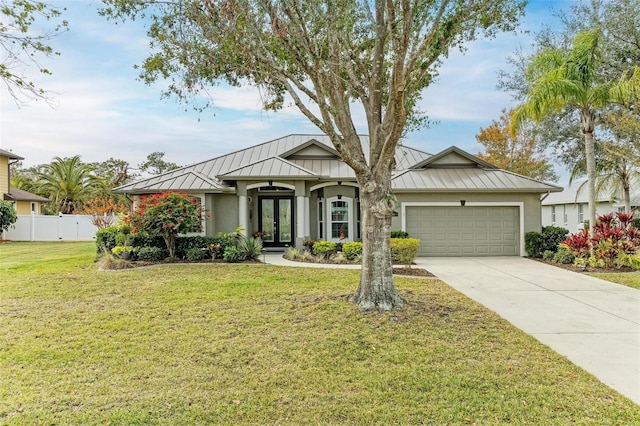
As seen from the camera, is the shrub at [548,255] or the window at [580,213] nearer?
the shrub at [548,255]

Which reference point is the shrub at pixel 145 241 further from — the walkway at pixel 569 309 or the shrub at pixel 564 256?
the shrub at pixel 564 256

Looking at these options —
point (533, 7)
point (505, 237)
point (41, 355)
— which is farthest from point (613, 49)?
point (41, 355)

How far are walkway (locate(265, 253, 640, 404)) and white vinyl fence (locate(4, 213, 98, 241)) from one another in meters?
18.3

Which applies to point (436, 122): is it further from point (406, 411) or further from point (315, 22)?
point (406, 411)

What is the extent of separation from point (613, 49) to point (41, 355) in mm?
21709

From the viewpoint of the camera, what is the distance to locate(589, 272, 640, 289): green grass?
32.4ft

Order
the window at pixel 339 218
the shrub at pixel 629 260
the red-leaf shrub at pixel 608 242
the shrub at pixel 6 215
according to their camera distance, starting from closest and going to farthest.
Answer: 1. the shrub at pixel 629 260
2. the red-leaf shrub at pixel 608 242
3. the window at pixel 339 218
4. the shrub at pixel 6 215

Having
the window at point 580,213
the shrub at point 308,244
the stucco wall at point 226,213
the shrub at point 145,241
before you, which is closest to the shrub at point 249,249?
the shrub at point 308,244

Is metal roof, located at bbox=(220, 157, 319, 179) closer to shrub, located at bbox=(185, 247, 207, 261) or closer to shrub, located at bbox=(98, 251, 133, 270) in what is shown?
shrub, located at bbox=(185, 247, 207, 261)

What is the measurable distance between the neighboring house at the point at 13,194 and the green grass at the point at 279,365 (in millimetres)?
21310

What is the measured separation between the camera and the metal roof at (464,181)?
1536 centimetres

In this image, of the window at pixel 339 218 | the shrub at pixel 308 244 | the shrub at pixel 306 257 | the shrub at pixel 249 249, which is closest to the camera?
the shrub at pixel 249 249

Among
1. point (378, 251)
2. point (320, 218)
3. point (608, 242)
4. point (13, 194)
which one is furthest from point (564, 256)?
point (13, 194)

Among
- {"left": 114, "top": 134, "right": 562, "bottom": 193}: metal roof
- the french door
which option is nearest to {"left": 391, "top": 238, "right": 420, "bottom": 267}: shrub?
{"left": 114, "top": 134, "right": 562, "bottom": 193}: metal roof
